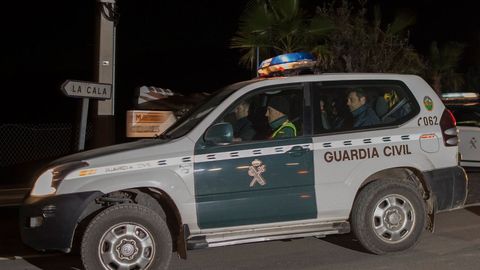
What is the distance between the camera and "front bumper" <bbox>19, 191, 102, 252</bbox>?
5223 mm

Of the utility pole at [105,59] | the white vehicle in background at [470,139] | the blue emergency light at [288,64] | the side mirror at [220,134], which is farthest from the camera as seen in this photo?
the white vehicle in background at [470,139]

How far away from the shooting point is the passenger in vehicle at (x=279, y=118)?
5.88 metres

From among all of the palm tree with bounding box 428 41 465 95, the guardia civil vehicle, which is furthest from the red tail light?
the palm tree with bounding box 428 41 465 95

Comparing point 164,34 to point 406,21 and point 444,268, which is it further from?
point 444,268

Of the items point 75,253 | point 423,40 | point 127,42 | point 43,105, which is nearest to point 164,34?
point 127,42

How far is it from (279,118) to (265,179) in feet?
2.61

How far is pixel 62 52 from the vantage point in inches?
918

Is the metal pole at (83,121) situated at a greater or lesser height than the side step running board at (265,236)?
greater

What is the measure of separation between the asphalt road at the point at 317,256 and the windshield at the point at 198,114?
134cm

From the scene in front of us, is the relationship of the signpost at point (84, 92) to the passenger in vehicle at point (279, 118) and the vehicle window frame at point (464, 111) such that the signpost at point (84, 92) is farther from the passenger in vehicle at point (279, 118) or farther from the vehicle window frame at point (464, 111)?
the vehicle window frame at point (464, 111)

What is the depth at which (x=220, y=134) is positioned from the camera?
5516 millimetres

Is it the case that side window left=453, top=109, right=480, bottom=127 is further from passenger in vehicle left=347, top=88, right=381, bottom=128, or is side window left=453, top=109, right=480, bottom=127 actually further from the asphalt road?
passenger in vehicle left=347, top=88, right=381, bottom=128

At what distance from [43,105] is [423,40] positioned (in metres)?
15.9

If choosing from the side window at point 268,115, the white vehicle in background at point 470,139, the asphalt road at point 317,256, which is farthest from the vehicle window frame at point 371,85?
the white vehicle in background at point 470,139
